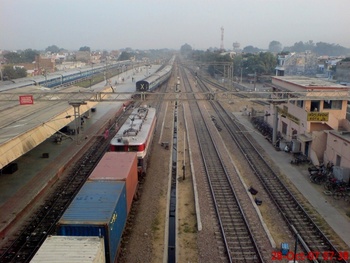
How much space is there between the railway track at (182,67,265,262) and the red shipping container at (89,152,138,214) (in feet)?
13.1

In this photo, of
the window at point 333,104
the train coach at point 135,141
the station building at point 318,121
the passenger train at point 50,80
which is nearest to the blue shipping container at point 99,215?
the train coach at point 135,141

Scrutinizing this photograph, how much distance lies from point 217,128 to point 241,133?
284 centimetres

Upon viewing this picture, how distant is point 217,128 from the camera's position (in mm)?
33906

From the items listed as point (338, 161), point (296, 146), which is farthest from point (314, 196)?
point (296, 146)

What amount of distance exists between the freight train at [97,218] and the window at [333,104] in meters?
14.7

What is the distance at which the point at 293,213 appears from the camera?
15.9 m

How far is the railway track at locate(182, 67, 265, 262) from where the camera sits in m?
12.7

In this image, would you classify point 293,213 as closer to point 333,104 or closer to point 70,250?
point 70,250

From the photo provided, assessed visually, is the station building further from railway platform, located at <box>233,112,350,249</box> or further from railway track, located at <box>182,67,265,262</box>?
railway track, located at <box>182,67,265,262</box>

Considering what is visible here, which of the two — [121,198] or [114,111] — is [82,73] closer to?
[114,111]

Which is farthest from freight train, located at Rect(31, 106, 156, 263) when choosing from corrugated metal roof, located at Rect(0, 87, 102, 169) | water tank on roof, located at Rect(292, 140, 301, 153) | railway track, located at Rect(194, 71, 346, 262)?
water tank on roof, located at Rect(292, 140, 301, 153)

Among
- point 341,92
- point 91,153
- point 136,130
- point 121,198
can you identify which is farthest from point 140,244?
point 341,92

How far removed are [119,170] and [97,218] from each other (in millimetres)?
4490

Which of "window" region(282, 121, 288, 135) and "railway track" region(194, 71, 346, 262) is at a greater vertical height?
"window" region(282, 121, 288, 135)
